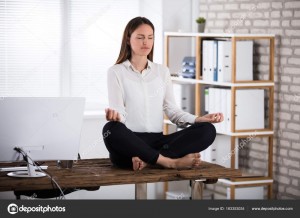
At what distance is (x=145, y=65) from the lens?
12.5 ft

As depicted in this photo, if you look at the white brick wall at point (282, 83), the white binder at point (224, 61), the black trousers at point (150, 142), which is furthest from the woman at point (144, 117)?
the white brick wall at point (282, 83)

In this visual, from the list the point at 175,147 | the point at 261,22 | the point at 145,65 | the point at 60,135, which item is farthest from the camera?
the point at 261,22

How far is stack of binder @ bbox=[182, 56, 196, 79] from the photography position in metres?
5.28

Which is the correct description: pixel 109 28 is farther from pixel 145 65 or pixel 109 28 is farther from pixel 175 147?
pixel 175 147

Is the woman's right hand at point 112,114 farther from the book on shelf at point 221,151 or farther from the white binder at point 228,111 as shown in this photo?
the book on shelf at point 221,151

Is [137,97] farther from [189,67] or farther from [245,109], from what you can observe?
[189,67]

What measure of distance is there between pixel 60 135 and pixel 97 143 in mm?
2367

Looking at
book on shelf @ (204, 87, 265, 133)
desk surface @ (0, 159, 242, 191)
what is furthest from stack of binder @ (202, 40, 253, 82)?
desk surface @ (0, 159, 242, 191)

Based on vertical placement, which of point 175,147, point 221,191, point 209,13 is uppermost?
point 209,13

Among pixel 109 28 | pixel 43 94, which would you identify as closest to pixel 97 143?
pixel 43 94

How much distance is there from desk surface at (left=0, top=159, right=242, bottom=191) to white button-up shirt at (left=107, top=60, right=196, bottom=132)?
302mm

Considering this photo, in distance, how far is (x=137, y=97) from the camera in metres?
3.70

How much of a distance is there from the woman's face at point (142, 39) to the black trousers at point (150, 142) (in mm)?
452

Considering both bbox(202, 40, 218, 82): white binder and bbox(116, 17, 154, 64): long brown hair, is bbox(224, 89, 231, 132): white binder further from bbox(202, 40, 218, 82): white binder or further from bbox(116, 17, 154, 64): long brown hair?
bbox(116, 17, 154, 64): long brown hair
